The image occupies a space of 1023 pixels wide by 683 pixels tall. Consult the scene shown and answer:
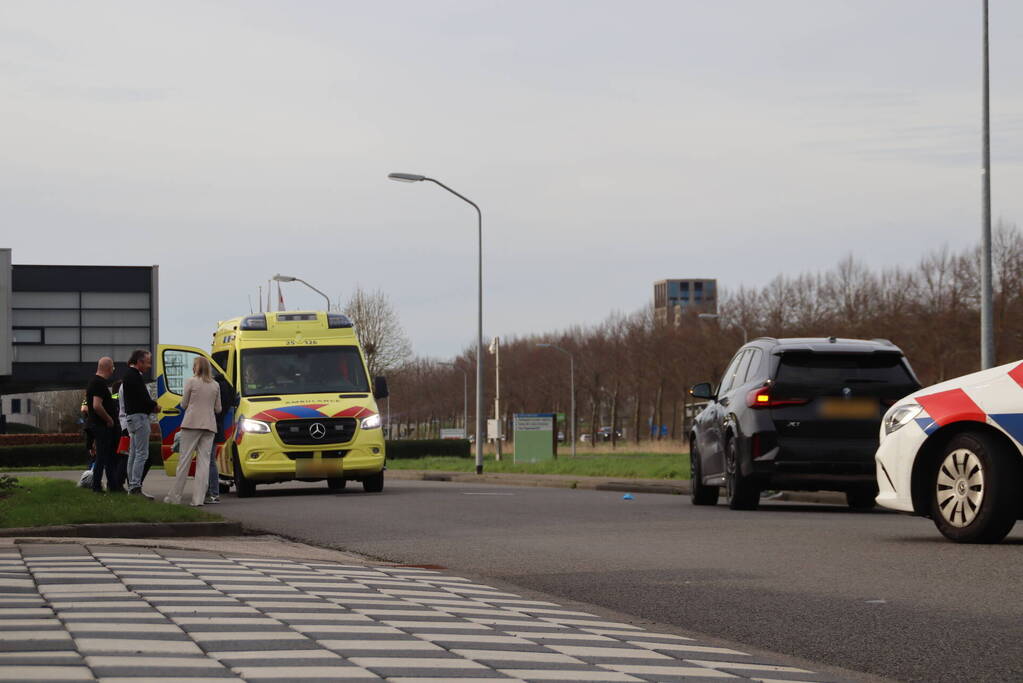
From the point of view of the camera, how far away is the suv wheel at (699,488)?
1723 cm

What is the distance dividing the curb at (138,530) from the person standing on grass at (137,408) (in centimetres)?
458

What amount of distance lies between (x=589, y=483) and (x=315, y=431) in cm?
579

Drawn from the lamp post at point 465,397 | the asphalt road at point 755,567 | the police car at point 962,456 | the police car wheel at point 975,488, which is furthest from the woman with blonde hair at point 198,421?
the lamp post at point 465,397

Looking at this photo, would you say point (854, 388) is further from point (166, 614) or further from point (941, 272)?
point (941, 272)

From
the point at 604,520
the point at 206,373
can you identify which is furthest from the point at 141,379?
the point at 604,520

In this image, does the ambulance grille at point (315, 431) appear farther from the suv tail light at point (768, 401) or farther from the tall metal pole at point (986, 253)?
the tall metal pole at point (986, 253)

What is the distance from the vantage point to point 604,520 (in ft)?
48.4

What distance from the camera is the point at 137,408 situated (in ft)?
57.0

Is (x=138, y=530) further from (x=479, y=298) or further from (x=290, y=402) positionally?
(x=479, y=298)

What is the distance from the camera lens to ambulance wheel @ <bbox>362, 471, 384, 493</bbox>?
21581mm

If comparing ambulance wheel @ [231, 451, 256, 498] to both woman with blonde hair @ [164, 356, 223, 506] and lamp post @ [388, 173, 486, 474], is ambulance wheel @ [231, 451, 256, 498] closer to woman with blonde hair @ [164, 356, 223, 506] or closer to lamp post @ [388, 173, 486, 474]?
woman with blonde hair @ [164, 356, 223, 506]

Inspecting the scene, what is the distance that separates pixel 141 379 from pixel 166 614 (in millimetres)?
11069

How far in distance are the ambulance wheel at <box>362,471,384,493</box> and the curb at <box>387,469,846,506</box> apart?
383cm

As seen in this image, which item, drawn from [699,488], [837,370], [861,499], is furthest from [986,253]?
[837,370]
